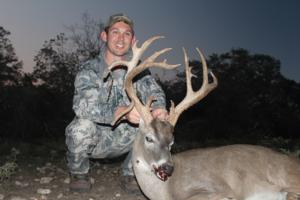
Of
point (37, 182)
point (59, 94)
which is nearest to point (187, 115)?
point (59, 94)

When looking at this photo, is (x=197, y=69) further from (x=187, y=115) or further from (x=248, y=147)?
(x=248, y=147)

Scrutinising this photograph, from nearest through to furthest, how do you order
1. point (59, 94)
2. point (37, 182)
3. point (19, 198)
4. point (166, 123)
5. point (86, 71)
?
point (166, 123)
point (19, 198)
point (86, 71)
point (37, 182)
point (59, 94)

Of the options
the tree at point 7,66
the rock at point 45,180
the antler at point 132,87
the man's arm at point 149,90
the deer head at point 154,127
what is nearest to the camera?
the deer head at point 154,127

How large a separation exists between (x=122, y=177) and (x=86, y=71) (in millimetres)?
1391

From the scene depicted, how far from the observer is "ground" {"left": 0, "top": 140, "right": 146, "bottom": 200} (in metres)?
5.48

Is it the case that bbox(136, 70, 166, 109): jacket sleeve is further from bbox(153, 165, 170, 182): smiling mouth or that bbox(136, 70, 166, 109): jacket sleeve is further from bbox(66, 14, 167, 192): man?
bbox(153, 165, 170, 182): smiling mouth

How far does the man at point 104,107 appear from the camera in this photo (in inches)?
213

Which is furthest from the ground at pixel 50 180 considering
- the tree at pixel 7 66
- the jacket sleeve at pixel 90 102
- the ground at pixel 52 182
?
the tree at pixel 7 66

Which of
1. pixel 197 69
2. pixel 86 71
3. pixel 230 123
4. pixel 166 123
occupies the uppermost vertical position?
pixel 86 71

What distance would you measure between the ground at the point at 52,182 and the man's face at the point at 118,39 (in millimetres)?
1736

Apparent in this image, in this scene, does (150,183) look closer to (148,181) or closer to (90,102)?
(148,181)

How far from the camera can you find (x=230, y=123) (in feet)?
70.4

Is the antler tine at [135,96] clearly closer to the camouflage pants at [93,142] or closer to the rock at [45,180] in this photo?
the camouflage pants at [93,142]

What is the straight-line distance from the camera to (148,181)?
4.62m
